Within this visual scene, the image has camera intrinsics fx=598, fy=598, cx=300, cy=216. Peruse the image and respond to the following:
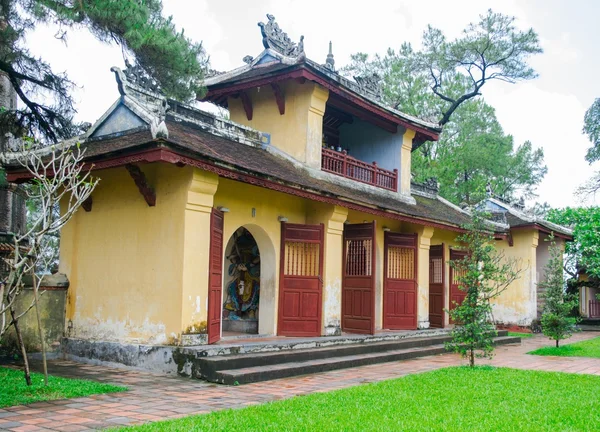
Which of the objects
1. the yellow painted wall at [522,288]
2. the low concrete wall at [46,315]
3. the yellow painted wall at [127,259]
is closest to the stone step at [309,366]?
the yellow painted wall at [127,259]

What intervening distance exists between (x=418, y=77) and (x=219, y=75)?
14245 millimetres

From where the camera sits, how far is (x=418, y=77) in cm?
2555

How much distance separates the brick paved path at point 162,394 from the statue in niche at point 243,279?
116 inches

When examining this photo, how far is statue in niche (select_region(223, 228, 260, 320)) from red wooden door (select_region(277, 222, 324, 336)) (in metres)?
0.94

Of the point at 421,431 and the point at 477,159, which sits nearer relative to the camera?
the point at 421,431

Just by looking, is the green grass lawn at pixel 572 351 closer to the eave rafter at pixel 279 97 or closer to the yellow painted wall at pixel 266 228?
the yellow painted wall at pixel 266 228

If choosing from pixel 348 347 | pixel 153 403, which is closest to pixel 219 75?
pixel 348 347

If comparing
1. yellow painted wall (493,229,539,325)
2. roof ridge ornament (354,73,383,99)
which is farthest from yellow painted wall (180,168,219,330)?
yellow painted wall (493,229,539,325)

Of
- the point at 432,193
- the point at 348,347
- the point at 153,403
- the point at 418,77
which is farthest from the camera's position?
the point at 418,77

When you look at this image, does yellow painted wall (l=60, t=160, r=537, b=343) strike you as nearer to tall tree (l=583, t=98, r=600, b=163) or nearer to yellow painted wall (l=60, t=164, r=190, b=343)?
yellow painted wall (l=60, t=164, r=190, b=343)

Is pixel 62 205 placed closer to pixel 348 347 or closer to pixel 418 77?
pixel 348 347

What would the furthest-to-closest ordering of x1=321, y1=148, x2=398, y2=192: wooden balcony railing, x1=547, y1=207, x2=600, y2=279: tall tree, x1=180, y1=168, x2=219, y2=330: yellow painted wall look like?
x1=547, y1=207, x2=600, y2=279: tall tree, x1=321, y1=148, x2=398, y2=192: wooden balcony railing, x1=180, y1=168, x2=219, y2=330: yellow painted wall

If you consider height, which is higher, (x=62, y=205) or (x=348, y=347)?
(x=62, y=205)

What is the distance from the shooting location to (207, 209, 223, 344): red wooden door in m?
8.91
